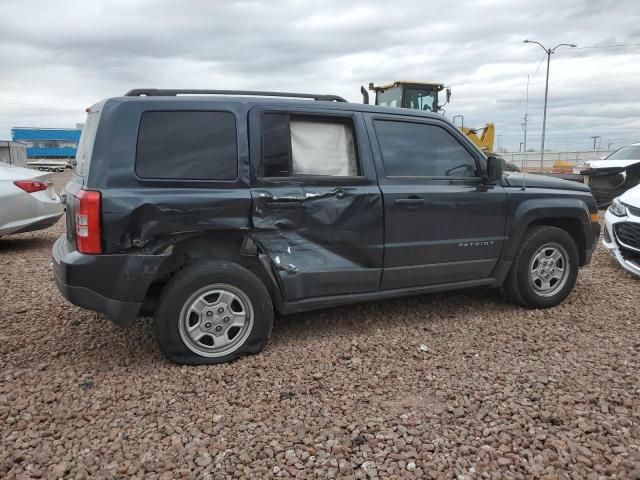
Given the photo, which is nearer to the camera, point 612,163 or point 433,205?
point 433,205

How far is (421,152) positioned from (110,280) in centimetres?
259

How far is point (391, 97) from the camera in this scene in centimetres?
1555

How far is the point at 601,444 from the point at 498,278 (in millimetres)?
2072

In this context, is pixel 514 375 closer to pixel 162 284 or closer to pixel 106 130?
pixel 162 284

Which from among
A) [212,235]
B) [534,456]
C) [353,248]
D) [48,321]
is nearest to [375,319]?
[353,248]

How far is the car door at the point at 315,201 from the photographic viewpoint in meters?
3.59

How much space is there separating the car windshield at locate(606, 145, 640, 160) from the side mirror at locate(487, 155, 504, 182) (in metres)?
10.7

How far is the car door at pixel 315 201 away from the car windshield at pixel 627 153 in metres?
11.9

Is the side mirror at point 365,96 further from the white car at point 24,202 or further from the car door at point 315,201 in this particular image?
the white car at point 24,202

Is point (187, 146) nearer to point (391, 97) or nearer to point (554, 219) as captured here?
point (554, 219)

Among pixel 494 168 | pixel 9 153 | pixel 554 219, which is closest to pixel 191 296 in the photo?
pixel 494 168

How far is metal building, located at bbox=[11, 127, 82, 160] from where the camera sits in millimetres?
47875

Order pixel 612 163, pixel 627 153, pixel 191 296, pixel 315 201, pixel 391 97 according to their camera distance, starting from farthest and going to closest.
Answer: pixel 391 97
pixel 627 153
pixel 612 163
pixel 315 201
pixel 191 296

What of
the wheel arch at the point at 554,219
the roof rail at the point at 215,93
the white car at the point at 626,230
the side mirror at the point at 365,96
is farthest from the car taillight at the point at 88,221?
the white car at the point at 626,230
